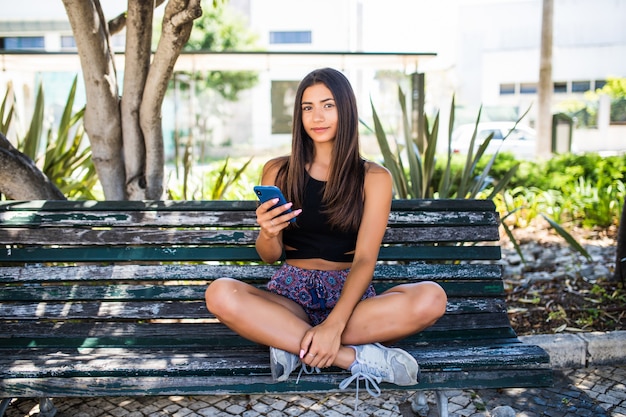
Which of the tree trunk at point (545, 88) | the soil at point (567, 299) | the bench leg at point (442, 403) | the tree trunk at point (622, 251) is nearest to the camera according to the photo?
the bench leg at point (442, 403)

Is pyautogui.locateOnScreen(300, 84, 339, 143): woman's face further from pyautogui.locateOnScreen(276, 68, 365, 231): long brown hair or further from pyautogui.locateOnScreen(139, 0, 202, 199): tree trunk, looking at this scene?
pyautogui.locateOnScreen(139, 0, 202, 199): tree trunk

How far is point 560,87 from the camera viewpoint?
27.3m

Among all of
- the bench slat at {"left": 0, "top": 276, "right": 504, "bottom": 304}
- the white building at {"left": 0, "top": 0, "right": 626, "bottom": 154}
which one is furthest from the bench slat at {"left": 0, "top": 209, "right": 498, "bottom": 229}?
the white building at {"left": 0, "top": 0, "right": 626, "bottom": 154}

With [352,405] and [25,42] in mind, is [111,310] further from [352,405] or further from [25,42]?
[25,42]

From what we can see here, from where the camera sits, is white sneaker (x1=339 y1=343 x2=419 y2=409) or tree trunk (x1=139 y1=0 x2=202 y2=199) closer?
white sneaker (x1=339 y1=343 x2=419 y2=409)

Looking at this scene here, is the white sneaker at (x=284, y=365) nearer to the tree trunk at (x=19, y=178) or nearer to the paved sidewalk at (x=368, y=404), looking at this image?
the paved sidewalk at (x=368, y=404)

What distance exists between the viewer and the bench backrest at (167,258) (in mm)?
2838

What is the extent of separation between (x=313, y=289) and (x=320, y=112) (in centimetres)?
73

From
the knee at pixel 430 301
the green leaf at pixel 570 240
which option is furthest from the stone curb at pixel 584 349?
the knee at pixel 430 301

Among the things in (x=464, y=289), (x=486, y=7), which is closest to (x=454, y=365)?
(x=464, y=289)

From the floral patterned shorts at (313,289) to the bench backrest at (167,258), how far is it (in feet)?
1.11

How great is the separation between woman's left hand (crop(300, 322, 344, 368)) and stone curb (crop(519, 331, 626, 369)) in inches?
65.0

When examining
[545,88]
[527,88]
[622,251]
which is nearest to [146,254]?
[622,251]

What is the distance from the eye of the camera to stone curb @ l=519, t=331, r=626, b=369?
3389 millimetres
